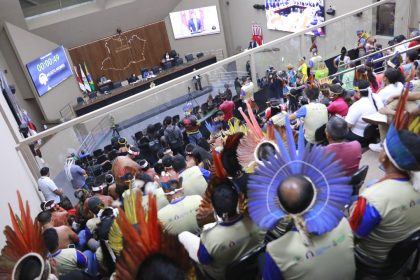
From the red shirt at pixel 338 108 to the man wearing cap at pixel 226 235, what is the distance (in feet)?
8.87

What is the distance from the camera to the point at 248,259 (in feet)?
6.98

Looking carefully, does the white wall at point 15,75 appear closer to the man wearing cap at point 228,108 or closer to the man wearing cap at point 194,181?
the man wearing cap at point 228,108

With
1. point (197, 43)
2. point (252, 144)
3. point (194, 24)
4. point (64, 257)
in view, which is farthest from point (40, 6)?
point (252, 144)

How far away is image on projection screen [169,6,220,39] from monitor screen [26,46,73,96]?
4.89 metres

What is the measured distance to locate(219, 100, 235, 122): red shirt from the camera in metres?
7.01

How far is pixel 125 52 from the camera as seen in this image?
15055 millimetres

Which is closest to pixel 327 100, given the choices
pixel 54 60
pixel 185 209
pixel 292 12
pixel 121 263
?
pixel 185 209

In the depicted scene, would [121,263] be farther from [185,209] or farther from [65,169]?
[65,169]

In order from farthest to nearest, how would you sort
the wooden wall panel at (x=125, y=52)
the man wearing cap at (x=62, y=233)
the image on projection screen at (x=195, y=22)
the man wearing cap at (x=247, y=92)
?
the image on projection screen at (x=195, y=22) < the wooden wall panel at (x=125, y=52) < the man wearing cap at (x=247, y=92) < the man wearing cap at (x=62, y=233)

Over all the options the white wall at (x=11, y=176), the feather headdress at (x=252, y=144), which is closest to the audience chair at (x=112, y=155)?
the white wall at (x=11, y=176)

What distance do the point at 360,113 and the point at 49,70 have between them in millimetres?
11640

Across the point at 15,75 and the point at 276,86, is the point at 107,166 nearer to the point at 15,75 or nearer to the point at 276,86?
the point at 276,86

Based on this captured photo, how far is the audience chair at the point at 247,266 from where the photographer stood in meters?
2.12

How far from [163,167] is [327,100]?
237 centimetres
